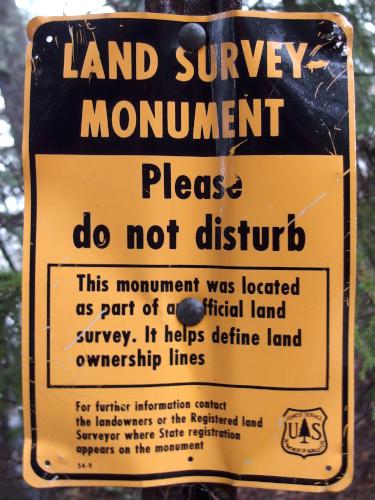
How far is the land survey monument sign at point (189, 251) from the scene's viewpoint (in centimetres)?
143

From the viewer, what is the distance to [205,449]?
146 centimetres

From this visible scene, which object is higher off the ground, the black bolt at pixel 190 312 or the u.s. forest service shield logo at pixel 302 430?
the black bolt at pixel 190 312

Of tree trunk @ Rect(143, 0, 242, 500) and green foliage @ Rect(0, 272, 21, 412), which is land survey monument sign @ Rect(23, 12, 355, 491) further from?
green foliage @ Rect(0, 272, 21, 412)

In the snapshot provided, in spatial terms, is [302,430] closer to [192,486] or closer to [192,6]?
[192,486]

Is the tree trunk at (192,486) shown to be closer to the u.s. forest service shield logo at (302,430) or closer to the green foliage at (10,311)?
the u.s. forest service shield logo at (302,430)

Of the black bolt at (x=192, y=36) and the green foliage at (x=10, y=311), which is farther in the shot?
the green foliage at (x=10, y=311)

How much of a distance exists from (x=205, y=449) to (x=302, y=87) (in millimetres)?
1041

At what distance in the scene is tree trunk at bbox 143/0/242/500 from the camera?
1514 mm

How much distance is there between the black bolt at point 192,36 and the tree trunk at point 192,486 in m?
0.09

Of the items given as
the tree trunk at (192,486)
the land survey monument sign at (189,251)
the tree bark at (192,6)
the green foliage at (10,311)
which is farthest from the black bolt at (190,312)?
the green foliage at (10,311)

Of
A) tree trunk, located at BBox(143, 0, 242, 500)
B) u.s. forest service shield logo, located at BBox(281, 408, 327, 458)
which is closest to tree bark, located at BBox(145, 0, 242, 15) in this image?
tree trunk, located at BBox(143, 0, 242, 500)

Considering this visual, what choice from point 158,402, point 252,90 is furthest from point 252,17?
point 158,402

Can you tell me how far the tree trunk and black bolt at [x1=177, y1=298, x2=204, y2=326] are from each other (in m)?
0.48

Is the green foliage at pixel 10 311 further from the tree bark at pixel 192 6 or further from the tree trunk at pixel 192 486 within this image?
the tree bark at pixel 192 6
